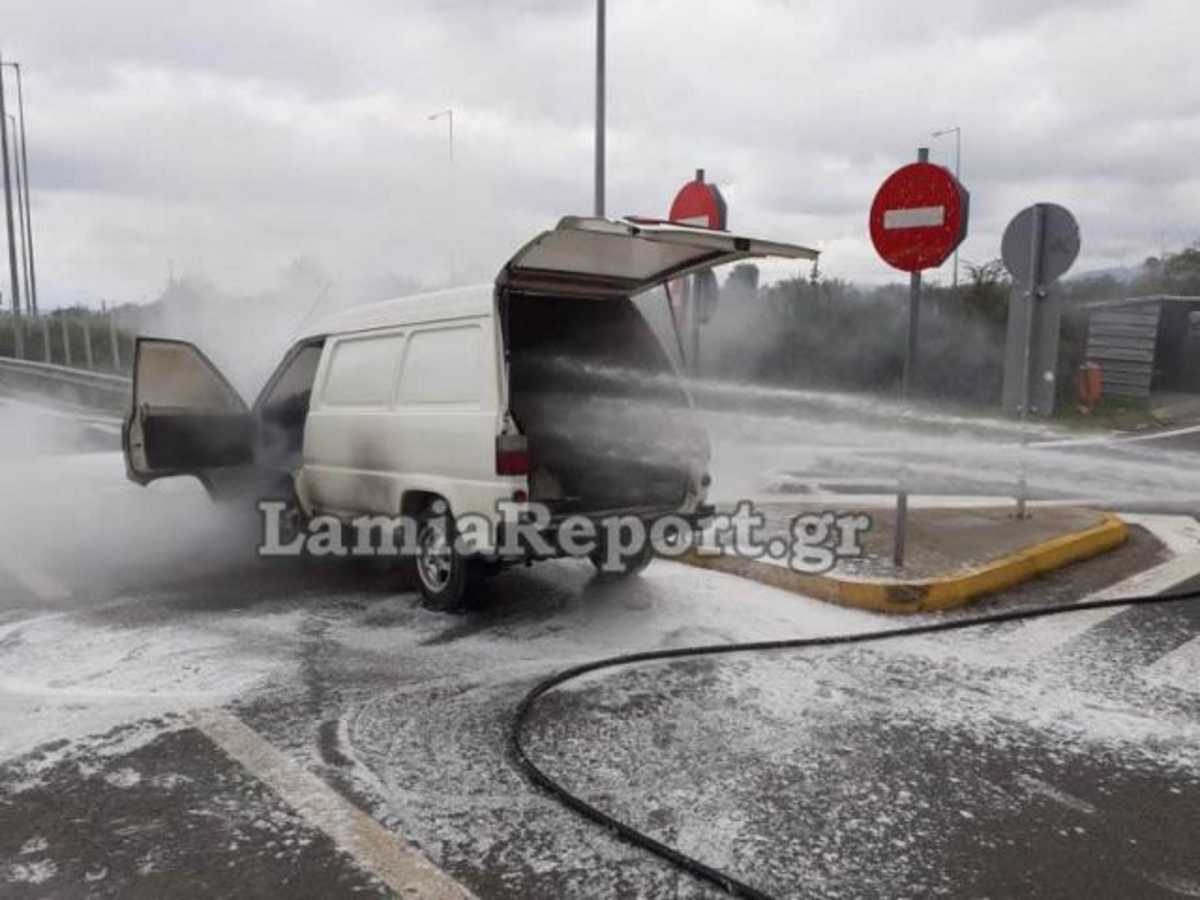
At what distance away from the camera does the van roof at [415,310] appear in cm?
500

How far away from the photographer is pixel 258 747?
3510mm

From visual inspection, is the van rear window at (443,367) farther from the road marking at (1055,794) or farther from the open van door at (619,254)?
the road marking at (1055,794)

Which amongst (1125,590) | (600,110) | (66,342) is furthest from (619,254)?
(66,342)

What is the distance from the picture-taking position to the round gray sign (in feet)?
22.0

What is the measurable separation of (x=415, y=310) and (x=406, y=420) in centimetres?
63

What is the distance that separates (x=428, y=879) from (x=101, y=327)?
22.5 meters

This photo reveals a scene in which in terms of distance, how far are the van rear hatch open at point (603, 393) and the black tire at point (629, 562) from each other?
40cm

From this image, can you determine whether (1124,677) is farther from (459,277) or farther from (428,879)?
(459,277)

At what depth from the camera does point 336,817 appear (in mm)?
2990

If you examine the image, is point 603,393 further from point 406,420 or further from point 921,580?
point 921,580

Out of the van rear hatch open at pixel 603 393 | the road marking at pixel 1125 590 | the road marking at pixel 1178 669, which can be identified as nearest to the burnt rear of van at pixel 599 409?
the van rear hatch open at pixel 603 393

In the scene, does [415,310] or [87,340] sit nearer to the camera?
[415,310]

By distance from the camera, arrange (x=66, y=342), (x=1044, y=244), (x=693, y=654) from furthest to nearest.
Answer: (x=66, y=342), (x=1044, y=244), (x=693, y=654)

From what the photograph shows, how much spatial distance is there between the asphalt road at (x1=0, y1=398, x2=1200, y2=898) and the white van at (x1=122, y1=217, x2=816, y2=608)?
621 millimetres
